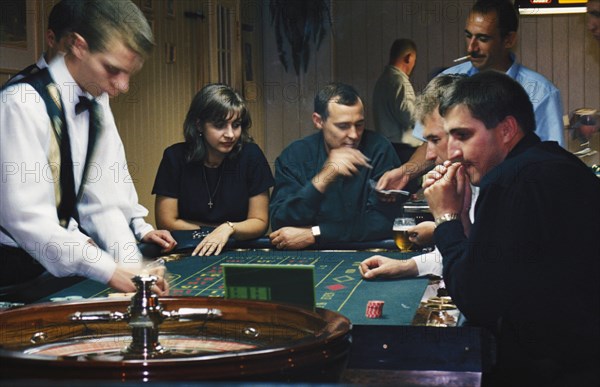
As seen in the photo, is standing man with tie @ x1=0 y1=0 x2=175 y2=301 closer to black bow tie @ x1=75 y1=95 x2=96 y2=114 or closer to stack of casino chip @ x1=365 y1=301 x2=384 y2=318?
black bow tie @ x1=75 y1=95 x2=96 y2=114

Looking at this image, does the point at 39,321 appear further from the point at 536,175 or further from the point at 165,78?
the point at 165,78

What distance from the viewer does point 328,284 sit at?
210 centimetres

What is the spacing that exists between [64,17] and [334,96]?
2.85ft

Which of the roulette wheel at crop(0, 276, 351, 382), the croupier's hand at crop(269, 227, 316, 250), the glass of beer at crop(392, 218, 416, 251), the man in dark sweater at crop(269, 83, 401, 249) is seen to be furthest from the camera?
the man in dark sweater at crop(269, 83, 401, 249)

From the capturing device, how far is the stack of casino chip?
172 centimetres

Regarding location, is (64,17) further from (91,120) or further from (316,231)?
(316,231)

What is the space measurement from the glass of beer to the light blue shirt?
42 cm

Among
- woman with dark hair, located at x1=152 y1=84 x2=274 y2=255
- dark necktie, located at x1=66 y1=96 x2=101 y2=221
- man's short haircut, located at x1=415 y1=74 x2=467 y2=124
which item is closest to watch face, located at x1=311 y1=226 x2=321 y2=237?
woman with dark hair, located at x1=152 y1=84 x2=274 y2=255

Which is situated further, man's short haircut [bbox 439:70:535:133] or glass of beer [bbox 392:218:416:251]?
glass of beer [bbox 392:218:416:251]

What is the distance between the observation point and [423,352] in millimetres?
1393

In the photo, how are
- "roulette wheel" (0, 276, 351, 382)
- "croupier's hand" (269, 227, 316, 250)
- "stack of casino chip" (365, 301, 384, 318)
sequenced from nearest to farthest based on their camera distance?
"roulette wheel" (0, 276, 351, 382)
"stack of casino chip" (365, 301, 384, 318)
"croupier's hand" (269, 227, 316, 250)

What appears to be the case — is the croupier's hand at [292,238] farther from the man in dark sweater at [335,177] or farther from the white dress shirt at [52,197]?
the white dress shirt at [52,197]

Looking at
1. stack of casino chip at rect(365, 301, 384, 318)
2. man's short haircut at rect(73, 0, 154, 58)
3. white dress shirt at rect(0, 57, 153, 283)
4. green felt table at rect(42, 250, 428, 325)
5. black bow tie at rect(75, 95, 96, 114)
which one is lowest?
green felt table at rect(42, 250, 428, 325)

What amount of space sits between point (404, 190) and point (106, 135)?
879 mm
